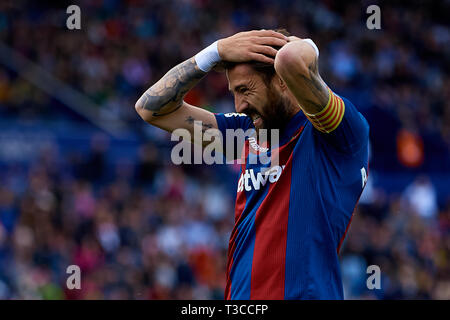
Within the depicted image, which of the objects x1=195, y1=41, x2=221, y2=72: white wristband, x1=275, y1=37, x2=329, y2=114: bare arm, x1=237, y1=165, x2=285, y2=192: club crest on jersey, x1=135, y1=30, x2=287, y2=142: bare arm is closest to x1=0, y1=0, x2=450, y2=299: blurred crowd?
x1=135, y1=30, x2=287, y2=142: bare arm

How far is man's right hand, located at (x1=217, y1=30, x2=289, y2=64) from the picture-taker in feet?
11.5

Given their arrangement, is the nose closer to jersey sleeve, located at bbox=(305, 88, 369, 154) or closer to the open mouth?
the open mouth

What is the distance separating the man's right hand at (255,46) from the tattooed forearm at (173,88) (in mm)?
533

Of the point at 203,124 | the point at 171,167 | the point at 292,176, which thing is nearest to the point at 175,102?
the point at 203,124

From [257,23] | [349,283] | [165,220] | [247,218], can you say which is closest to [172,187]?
[165,220]

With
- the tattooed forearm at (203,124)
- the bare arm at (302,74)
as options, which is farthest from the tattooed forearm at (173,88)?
the bare arm at (302,74)

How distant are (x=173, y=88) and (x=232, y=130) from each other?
1.44ft

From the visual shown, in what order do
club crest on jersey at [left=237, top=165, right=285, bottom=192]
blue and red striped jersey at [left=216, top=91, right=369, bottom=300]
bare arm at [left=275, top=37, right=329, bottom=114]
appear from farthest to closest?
club crest on jersey at [left=237, top=165, right=285, bottom=192] < blue and red striped jersey at [left=216, top=91, right=369, bottom=300] < bare arm at [left=275, top=37, right=329, bottom=114]

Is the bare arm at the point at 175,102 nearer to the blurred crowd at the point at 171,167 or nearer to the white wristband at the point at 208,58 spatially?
the white wristband at the point at 208,58

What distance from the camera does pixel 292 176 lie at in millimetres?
3379

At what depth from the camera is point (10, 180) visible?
39.3ft

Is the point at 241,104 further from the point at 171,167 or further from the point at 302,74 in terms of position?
the point at 171,167

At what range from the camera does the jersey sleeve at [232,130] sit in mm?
4195
